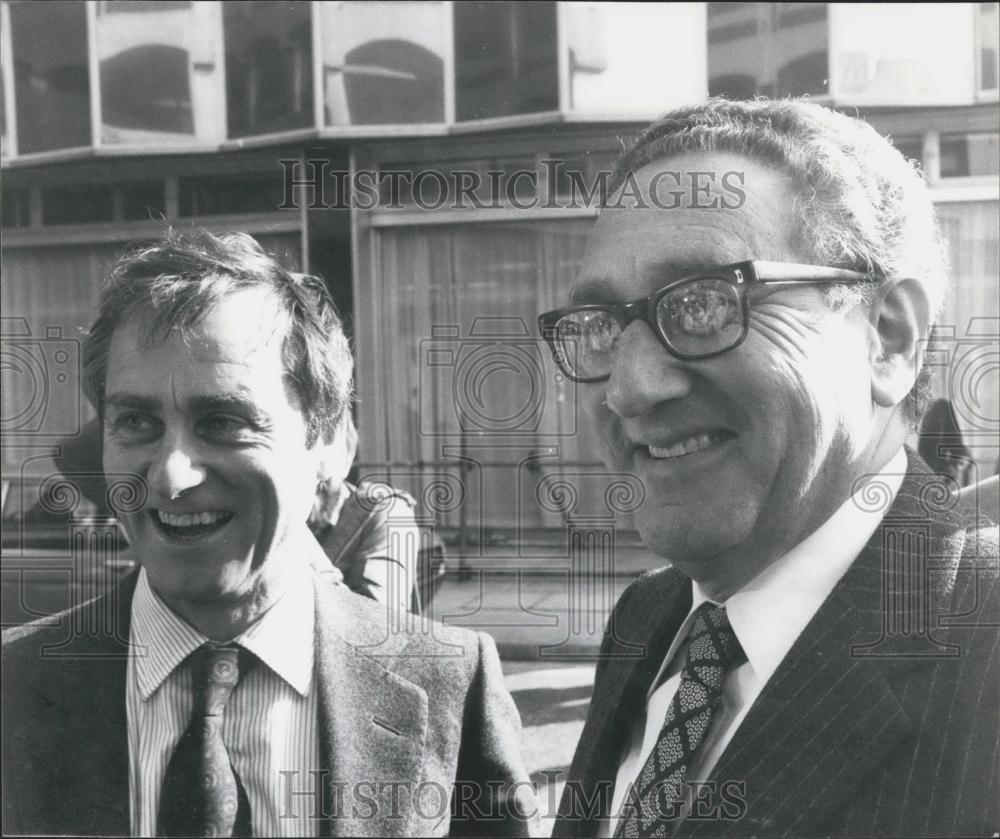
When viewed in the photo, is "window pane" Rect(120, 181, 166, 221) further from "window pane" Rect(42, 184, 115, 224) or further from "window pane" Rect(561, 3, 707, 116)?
"window pane" Rect(561, 3, 707, 116)

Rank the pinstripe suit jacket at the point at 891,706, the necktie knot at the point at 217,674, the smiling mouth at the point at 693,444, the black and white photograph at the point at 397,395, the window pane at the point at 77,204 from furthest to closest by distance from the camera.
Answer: the window pane at the point at 77,204, the necktie knot at the point at 217,674, the black and white photograph at the point at 397,395, the smiling mouth at the point at 693,444, the pinstripe suit jacket at the point at 891,706

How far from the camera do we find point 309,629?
5.05 feet

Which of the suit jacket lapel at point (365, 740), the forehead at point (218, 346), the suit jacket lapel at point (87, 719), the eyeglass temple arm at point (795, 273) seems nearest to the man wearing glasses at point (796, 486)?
the eyeglass temple arm at point (795, 273)

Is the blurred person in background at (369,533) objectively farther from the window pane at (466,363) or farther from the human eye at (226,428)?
the human eye at (226,428)

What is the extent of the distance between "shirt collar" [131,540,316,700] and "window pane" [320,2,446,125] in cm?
82

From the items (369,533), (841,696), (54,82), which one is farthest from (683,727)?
(54,82)

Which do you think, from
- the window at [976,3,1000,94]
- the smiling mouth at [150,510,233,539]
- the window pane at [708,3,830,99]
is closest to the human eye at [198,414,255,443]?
the smiling mouth at [150,510,233,539]

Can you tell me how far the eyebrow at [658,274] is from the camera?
4.03ft

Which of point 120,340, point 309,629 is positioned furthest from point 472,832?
point 120,340

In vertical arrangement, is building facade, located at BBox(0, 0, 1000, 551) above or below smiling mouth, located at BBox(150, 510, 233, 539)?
above

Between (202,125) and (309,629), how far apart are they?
3.10 ft

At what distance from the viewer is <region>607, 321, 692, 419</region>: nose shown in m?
1.24

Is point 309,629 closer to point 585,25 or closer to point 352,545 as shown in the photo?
point 352,545

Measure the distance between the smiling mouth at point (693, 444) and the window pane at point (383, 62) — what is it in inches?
28.9
